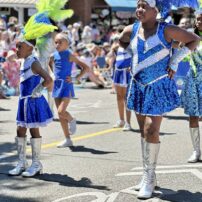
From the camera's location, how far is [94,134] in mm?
9180

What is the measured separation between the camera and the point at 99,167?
6.71 metres

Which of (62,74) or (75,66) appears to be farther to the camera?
(75,66)

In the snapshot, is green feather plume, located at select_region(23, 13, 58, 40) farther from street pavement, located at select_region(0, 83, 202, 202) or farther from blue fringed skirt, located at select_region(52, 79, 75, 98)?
blue fringed skirt, located at select_region(52, 79, 75, 98)

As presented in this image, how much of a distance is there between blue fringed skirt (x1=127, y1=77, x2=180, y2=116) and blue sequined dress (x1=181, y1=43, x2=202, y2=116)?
148 centimetres

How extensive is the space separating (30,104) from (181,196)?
1.96 metres

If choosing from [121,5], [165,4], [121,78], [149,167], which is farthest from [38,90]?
[121,5]

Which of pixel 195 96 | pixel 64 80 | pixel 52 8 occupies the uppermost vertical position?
pixel 52 8

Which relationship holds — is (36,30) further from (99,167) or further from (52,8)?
(99,167)

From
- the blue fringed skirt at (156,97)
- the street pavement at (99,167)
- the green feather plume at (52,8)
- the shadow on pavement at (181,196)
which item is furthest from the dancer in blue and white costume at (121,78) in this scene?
the blue fringed skirt at (156,97)

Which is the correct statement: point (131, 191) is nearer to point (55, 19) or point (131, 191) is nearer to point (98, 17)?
point (55, 19)

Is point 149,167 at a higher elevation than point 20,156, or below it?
higher

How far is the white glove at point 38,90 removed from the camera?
614 cm

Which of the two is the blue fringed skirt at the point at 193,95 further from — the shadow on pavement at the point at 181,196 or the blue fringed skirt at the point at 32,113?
the blue fringed skirt at the point at 32,113

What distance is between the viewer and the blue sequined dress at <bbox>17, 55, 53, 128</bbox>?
20.3 feet
